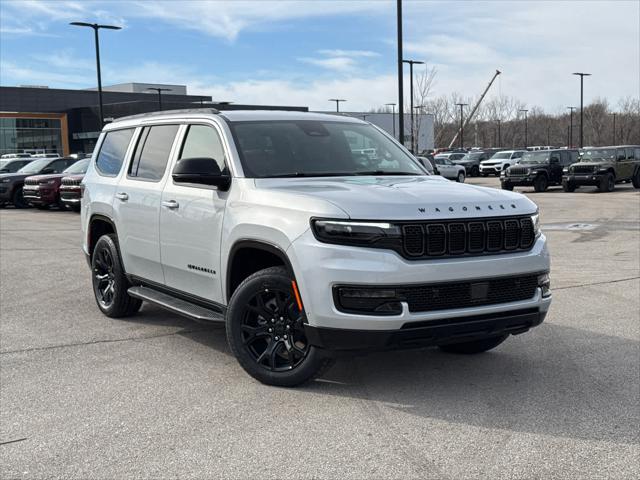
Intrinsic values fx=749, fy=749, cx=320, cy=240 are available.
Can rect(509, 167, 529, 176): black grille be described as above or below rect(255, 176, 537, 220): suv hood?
below

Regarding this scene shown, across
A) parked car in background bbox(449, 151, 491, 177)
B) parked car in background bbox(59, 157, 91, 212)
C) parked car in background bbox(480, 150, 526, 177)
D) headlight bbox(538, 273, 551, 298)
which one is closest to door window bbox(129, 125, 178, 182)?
headlight bbox(538, 273, 551, 298)

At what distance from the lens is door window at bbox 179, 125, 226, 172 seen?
578 centimetres

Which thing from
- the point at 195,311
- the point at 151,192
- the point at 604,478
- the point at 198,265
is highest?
the point at 151,192

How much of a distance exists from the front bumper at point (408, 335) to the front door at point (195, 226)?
119cm

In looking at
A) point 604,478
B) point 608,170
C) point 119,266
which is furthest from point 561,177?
point 604,478

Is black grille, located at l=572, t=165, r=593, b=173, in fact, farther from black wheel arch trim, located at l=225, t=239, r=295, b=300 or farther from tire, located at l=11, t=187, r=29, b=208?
black wheel arch trim, located at l=225, t=239, r=295, b=300

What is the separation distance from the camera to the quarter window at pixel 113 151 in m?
7.30

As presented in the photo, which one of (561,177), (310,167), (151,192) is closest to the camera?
(310,167)

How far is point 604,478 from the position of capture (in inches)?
145

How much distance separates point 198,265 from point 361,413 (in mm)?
1866

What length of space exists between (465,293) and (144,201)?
3115 mm

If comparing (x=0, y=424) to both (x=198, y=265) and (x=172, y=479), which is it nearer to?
(x=172, y=479)

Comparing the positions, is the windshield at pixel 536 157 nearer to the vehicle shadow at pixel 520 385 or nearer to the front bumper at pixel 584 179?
the front bumper at pixel 584 179

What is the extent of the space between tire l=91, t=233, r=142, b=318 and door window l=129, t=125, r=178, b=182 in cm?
81
